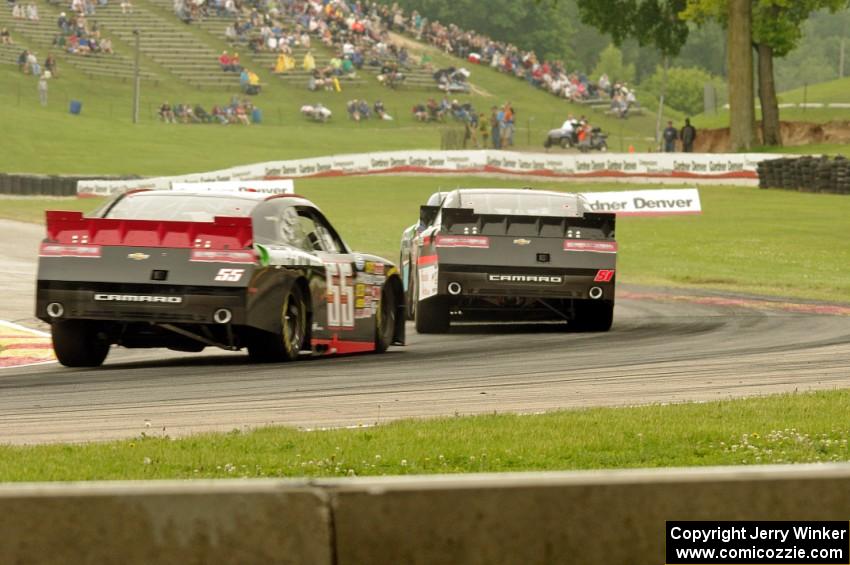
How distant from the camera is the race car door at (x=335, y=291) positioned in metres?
13.0

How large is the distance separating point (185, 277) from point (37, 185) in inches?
1394

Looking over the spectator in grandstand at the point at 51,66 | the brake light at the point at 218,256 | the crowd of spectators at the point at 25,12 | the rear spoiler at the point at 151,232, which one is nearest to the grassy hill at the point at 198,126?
the spectator in grandstand at the point at 51,66

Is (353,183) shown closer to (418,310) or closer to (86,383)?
(418,310)

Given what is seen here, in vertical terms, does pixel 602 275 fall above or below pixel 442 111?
below

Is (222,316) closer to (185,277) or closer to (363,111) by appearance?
(185,277)

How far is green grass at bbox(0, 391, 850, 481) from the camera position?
7.31 m

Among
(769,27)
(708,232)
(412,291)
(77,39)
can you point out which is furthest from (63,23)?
(412,291)

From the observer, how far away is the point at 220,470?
23.8ft

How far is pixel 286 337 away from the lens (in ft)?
40.3

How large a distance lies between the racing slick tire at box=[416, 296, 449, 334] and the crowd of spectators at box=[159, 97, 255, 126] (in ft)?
182

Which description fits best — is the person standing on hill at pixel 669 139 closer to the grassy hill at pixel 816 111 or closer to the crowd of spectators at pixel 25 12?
the grassy hill at pixel 816 111

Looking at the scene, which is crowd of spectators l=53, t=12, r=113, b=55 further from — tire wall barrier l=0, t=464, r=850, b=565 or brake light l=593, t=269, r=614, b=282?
tire wall barrier l=0, t=464, r=850, b=565

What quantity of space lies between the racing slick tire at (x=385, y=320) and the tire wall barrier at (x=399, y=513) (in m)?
9.90

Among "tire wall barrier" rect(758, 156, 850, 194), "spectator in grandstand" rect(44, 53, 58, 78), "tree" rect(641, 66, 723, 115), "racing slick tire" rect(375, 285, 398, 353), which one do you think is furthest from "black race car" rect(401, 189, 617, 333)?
"tree" rect(641, 66, 723, 115)
